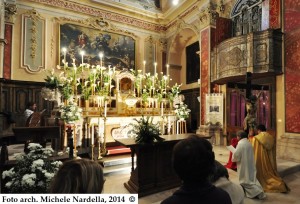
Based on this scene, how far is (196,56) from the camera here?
42.3ft

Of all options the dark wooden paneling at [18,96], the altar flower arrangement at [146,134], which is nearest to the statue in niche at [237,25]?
the altar flower arrangement at [146,134]

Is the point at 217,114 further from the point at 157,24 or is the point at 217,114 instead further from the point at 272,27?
the point at 157,24

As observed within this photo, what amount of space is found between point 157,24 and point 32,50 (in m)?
7.86

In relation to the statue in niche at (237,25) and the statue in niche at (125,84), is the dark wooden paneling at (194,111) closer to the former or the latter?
the statue in niche at (237,25)

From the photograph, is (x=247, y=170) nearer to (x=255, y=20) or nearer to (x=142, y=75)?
(x=142, y=75)

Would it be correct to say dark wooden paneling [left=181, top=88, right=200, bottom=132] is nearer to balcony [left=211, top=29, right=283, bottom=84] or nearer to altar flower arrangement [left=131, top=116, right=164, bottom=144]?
balcony [left=211, top=29, right=283, bottom=84]

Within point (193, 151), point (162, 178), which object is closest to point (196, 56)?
point (162, 178)

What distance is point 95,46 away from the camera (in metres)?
11.8

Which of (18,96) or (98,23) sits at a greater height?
(98,23)

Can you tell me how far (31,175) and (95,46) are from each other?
35.1ft

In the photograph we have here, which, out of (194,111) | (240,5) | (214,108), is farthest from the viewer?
(194,111)

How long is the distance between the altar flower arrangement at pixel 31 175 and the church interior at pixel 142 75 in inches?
37.7

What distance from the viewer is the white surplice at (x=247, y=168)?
3888 mm

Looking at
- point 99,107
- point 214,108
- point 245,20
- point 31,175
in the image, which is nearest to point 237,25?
point 245,20
